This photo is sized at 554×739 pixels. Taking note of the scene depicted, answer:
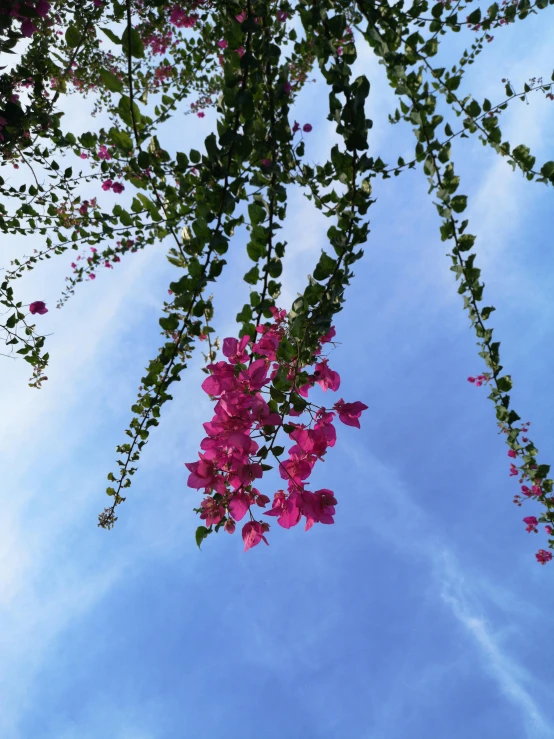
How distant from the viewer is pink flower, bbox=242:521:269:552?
187 cm

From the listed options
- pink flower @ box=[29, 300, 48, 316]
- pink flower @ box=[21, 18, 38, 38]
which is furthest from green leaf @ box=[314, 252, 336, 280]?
pink flower @ box=[29, 300, 48, 316]

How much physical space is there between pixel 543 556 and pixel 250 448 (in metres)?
5.80

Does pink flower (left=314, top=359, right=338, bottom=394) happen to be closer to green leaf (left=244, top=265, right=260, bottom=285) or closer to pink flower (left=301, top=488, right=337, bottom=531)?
pink flower (left=301, top=488, right=337, bottom=531)

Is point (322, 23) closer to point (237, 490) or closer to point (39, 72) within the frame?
point (237, 490)

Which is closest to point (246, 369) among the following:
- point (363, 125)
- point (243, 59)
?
point (363, 125)

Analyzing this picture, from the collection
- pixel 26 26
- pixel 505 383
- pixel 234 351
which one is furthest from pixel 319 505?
pixel 26 26

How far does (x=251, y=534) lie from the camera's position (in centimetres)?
187

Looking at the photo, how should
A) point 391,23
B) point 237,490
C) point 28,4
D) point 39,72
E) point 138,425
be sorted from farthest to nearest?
point 39,72
point 138,425
point 28,4
point 391,23
point 237,490

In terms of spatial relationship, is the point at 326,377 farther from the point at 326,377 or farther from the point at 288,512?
the point at 288,512

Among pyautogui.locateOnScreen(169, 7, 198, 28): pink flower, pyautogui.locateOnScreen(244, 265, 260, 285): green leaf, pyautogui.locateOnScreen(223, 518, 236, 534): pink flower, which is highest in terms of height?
Answer: pyautogui.locateOnScreen(169, 7, 198, 28): pink flower

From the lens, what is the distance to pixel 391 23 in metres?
1.92

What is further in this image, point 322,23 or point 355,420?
point 355,420

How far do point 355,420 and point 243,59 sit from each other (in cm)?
147

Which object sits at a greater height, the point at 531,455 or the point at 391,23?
the point at 391,23
